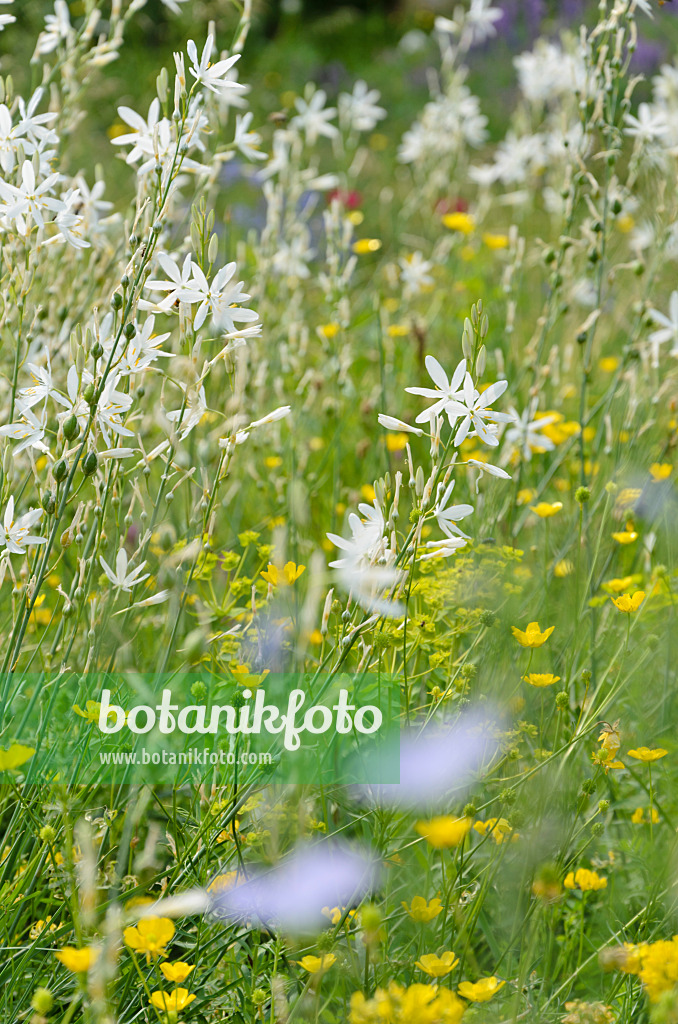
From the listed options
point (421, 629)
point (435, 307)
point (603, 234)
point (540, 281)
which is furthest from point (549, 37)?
point (421, 629)

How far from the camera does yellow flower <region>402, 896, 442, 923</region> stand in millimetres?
1142

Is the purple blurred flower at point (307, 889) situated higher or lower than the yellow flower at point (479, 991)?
lower

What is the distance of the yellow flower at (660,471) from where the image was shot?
2115 millimetres

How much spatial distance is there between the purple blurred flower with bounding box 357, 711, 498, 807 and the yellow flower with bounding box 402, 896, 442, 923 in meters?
0.13

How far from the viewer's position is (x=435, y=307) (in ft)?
11.3

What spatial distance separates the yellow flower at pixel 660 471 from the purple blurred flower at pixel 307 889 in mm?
1230

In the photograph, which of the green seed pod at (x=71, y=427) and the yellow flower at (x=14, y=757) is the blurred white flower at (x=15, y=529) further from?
the yellow flower at (x=14, y=757)

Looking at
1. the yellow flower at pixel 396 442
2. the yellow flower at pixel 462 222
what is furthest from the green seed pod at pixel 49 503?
the yellow flower at pixel 462 222

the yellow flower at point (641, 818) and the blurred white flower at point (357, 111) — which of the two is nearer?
the yellow flower at point (641, 818)

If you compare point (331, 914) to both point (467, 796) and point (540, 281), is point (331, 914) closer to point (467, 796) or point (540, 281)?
point (467, 796)

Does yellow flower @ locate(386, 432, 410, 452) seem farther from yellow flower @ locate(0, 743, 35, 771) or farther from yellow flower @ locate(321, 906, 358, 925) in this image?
yellow flower @ locate(0, 743, 35, 771)

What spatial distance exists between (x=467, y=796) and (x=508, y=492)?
867mm

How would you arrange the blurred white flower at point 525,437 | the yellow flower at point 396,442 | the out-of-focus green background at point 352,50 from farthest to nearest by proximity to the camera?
the out-of-focus green background at point 352,50 → the yellow flower at point 396,442 → the blurred white flower at point 525,437

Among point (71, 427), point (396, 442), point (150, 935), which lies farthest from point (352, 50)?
point (150, 935)
